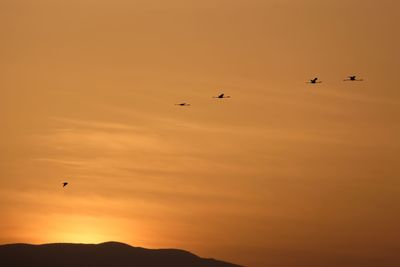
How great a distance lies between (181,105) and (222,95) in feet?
26.5

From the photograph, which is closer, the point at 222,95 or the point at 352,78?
the point at 352,78

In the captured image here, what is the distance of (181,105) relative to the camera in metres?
187

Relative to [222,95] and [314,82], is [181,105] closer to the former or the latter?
[222,95]

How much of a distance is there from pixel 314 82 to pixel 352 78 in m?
7.17

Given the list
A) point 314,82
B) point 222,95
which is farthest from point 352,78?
point 222,95

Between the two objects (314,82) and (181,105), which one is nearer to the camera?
(314,82)

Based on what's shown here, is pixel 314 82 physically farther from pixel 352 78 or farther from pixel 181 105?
pixel 181 105

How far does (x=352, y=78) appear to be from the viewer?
172 m

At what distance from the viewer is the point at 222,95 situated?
18775cm

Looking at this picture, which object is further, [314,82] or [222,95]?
[222,95]

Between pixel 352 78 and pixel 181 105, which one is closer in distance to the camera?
pixel 352 78

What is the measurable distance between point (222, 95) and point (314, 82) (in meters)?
20.6

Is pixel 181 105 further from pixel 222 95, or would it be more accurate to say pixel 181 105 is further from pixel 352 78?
pixel 352 78

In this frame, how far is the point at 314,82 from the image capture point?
6895 inches
